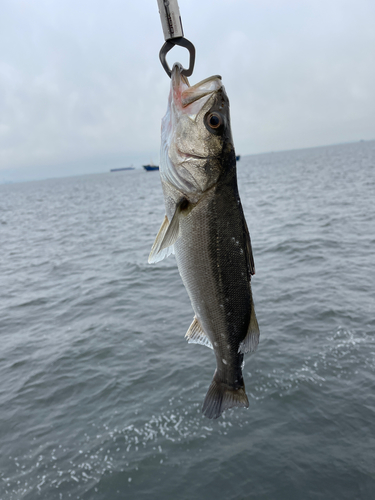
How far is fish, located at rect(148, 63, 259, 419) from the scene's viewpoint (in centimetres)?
295

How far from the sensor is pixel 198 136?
2961mm

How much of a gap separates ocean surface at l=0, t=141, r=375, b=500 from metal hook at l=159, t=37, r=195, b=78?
6.61 m

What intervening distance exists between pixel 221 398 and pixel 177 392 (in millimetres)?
5676

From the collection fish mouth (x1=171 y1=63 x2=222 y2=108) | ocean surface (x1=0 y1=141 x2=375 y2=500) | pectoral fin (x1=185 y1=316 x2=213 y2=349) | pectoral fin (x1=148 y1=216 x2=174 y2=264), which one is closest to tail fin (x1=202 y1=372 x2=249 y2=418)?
pectoral fin (x1=185 y1=316 x2=213 y2=349)

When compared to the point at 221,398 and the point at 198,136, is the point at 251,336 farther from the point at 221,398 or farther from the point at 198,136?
the point at 198,136

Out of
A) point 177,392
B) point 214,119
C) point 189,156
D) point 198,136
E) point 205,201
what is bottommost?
point 177,392

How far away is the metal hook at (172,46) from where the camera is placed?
265cm

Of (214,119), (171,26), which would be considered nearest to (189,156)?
(214,119)

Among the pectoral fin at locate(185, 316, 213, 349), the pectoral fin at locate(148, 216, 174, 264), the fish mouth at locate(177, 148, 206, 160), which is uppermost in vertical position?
the fish mouth at locate(177, 148, 206, 160)

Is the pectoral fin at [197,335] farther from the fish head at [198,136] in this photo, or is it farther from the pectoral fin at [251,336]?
the fish head at [198,136]

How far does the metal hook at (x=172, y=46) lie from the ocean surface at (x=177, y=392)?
661 centimetres

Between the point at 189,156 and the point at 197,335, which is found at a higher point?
the point at 189,156

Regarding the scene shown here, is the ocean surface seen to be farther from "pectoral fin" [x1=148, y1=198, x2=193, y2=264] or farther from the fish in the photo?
"pectoral fin" [x1=148, y1=198, x2=193, y2=264]

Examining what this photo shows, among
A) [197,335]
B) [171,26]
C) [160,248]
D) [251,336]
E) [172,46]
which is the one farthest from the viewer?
[197,335]
